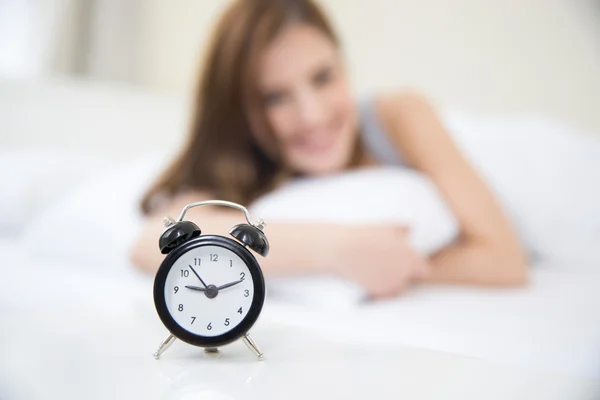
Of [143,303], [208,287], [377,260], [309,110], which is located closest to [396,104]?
[309,110]

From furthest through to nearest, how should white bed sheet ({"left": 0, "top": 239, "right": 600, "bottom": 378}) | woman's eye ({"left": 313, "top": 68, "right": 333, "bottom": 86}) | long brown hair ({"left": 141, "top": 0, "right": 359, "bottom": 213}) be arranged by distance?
woman's eye ({"left": 313, "top": 68, "right": 333, "bottom": 86}), long brown hair ({"left": 141, "top": 0, "right": 359, "bottom": 213}), white bed sheet ({"left": 0, "top": 239, "right": 600, "bottom": 378})

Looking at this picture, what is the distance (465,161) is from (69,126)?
127 cm

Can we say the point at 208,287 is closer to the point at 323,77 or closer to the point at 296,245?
the point at 296,245

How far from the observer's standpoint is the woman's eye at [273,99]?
1.21m

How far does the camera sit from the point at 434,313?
0.74m

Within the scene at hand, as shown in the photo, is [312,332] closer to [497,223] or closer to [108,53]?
[497,223]

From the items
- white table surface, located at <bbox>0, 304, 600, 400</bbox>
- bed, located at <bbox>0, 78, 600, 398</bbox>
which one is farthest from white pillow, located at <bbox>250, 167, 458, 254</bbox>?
white table surface, located at <bbox>0, 304, 600, 400</bbox>

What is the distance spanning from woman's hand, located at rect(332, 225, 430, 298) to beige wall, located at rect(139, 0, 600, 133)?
0.95 metres

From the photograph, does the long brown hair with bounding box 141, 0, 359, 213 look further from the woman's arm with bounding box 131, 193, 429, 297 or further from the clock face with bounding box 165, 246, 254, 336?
the clock face with bounding box 165, 246, 254, 336

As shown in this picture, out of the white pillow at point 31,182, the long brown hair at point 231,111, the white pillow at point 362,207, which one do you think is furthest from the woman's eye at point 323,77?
the white pillow at point 31,182

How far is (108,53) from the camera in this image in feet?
5.87

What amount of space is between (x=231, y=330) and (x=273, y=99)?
0.83 m

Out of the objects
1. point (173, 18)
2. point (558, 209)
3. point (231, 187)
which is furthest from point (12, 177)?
point (558, 209)

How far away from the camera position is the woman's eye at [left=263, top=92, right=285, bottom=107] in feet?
3.99
